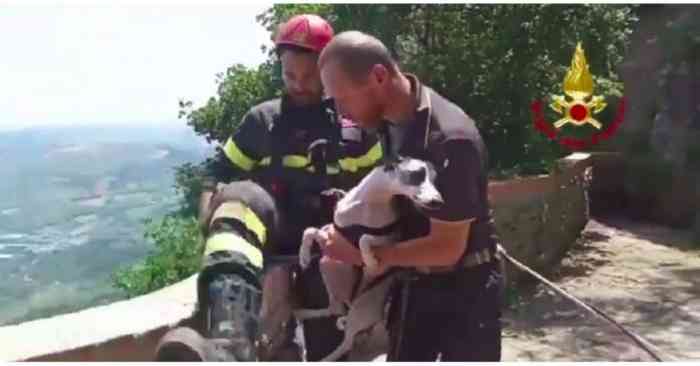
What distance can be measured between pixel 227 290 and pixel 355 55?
631 mm

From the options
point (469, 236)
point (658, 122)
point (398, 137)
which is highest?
point (398, 137)

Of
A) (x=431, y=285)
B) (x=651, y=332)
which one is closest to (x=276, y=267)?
(x=431, y=285)

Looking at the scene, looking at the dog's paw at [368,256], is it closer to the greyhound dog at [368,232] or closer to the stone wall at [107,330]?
the greyhound dog at [368,232]

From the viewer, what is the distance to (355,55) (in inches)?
81.1

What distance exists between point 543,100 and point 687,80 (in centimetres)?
361

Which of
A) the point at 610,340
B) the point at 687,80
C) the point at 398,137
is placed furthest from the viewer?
the point at 687,80

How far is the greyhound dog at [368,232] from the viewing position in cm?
208

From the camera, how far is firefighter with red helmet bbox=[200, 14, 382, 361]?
2.77 meters

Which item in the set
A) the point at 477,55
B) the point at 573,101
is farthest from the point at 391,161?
the point at 573,101

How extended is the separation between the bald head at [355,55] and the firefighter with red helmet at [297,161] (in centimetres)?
68

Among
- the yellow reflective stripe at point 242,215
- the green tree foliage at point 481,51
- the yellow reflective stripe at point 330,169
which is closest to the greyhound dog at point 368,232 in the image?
the yellow reflective stripe at point 242,215

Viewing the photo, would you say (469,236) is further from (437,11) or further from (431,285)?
(437,11)

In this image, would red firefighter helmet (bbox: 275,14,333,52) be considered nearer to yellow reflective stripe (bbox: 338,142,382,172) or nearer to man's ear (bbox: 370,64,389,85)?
yellow reflective stripe (bbox: 338,142,382,172)

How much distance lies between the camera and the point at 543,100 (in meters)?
7.31
